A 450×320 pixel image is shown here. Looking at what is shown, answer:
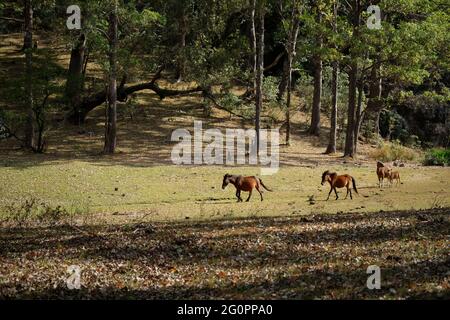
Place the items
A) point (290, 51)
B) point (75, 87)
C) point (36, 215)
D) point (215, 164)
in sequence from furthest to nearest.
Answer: point (290, 51), point (75, 87), point (215, 164), point (36, 215)

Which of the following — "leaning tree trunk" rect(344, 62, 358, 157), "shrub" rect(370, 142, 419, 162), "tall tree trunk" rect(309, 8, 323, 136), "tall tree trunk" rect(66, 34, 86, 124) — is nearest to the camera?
"leaning tree trunk" rect(344, 62, 358, 157)

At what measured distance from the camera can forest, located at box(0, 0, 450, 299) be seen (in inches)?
415

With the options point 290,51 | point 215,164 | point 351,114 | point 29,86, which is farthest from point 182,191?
point 290,51

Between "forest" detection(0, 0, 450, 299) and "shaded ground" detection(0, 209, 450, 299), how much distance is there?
0.05 meters

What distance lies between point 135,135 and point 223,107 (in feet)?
20.3

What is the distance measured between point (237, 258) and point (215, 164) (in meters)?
17.6

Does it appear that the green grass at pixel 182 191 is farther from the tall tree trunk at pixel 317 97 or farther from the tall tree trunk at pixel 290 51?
the tall tree trunk at pixel 317 97

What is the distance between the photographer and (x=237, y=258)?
37.8ft

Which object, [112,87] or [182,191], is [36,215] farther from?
[112,87]

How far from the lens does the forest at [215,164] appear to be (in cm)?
1054

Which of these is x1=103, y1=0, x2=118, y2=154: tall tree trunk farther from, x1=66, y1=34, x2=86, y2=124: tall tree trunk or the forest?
x1=66, y1=34, x2=86, y2=124: tall tree trunk

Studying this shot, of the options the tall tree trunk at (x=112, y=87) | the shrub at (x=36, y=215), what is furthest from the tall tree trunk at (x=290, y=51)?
the shrub at (x=36, y=215)

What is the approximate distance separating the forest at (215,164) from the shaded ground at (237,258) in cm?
5

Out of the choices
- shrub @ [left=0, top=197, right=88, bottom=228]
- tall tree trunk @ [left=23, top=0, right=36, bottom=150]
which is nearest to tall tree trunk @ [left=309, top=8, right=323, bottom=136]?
tall tree trunk @ [left=23, top=0, right=36, bottom=150]
